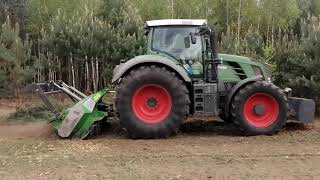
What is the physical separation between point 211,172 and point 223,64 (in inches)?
140

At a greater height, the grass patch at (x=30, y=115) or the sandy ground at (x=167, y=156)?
the grass patch at (x=30, y=115)

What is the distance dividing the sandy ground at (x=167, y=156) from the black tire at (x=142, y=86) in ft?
0.87

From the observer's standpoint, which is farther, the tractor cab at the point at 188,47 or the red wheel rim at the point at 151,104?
the tractor cab at the point at 188,47

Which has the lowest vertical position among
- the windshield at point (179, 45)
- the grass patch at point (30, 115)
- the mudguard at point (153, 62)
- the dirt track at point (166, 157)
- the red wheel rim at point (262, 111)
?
the dirt track at point (166, 157)

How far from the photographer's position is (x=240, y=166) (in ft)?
22.2

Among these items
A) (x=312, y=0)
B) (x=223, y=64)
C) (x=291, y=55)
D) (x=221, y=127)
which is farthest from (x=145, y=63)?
(x=312, y=0)

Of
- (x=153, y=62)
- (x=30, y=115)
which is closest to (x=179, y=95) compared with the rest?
(x=153, y=62)

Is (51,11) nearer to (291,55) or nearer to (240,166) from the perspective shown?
(291,55)

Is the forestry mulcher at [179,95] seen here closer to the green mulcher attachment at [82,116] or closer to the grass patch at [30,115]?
the green mulcher attachment at [82,116]

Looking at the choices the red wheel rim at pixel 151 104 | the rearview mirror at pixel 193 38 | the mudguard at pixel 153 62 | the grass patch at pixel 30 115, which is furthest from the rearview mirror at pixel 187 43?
the grass patch at pixel 30 115

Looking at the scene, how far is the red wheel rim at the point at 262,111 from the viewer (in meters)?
9.27

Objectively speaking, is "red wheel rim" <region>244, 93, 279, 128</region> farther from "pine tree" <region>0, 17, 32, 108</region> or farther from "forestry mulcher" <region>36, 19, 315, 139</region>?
"pine tree" <region>0, 17, 32, 108</region>

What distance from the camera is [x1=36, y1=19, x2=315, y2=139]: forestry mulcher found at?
8953mm

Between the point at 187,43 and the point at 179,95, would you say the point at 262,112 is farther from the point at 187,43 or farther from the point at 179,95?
the point at 187,43
